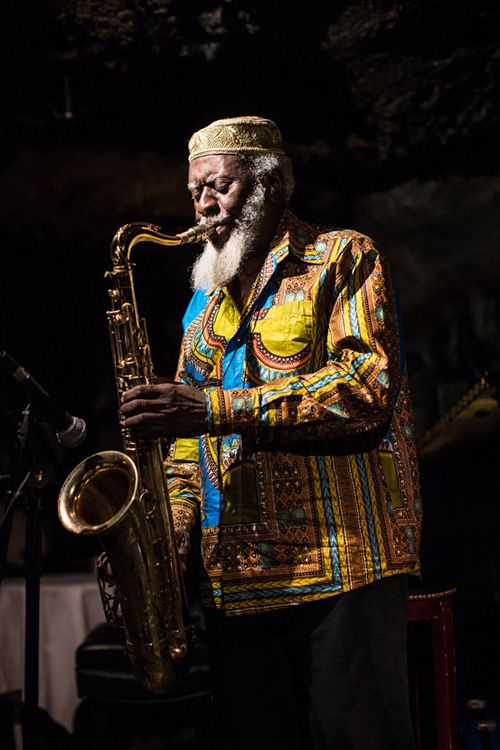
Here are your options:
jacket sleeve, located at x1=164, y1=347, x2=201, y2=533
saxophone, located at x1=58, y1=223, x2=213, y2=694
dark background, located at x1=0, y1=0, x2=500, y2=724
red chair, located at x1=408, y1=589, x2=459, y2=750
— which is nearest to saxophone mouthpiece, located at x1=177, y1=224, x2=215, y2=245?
saxophone, located at x1=58, y1=223, x2=213, y2=694

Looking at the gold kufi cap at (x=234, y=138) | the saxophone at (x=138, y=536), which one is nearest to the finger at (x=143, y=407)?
the saxophone at (x=138, y=536)

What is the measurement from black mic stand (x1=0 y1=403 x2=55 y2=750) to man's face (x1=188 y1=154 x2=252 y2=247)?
851 millimetres

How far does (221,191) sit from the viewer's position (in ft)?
7.78

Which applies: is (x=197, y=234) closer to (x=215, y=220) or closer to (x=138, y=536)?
(x=215, y=220)

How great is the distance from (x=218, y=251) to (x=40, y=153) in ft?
11.8

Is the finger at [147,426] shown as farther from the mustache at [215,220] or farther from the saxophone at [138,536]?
the mustache at [215,220]

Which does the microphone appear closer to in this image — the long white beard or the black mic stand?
the black mic stand

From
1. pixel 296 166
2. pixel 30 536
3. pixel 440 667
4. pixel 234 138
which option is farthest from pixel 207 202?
pixel 296 166

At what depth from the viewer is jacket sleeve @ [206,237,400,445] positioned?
6.46 feet

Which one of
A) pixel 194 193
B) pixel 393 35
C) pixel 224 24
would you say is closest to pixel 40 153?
pixel 224 24

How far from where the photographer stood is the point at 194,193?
7.92ft

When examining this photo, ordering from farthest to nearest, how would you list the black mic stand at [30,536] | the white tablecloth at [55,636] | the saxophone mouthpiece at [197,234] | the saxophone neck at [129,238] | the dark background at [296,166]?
the dark background at [296,166]
the white tablecloth at [55,636]
the black mic stand at [30,536]
the saxophone neck at [129,238]
the saxophone mouthpiece at [197,234]

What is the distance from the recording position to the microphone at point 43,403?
2695 mm

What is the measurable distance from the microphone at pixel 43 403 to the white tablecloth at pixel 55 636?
166cm
